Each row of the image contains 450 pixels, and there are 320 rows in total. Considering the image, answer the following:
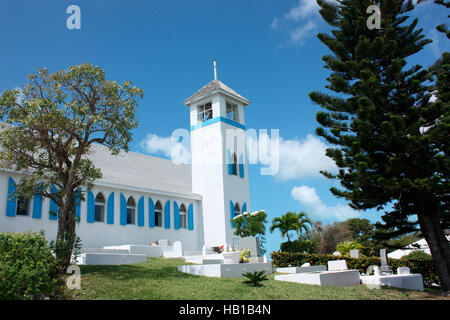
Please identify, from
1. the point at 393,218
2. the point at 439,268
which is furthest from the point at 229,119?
the point at 439,268

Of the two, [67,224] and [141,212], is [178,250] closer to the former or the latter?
[141,212]

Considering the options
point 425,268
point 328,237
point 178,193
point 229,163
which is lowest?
point 425,268

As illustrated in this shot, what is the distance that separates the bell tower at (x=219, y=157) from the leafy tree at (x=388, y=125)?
8330 mm

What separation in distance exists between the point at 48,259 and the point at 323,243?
16852mm

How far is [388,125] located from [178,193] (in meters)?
11.4

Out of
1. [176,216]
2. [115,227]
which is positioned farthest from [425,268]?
[115,227]

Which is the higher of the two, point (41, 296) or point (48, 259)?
point (48, 259)

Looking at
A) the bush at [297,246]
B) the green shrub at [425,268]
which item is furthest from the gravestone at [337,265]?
the green shrub at [425,268]

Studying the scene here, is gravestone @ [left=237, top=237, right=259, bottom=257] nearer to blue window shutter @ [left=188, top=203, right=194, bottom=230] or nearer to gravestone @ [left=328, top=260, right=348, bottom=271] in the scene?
gravestone @ [left=328, top=260, right=348, bottom=271]

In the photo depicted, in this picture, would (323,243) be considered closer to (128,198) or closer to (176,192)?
(176,192)

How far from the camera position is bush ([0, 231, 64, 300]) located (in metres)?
7.18

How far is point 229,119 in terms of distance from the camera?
22500 millimetres

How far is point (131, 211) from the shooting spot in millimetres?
18312

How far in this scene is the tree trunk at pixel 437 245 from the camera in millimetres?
12331
